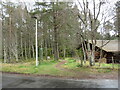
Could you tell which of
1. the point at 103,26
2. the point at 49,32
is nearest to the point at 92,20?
the point at 103,26

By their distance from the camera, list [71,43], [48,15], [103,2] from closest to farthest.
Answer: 1. [103,2]
2. [48,15]
3. [71,43]

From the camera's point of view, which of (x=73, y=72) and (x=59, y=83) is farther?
(x=73, y=72)

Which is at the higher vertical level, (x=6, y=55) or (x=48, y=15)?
(x=48, y=15)

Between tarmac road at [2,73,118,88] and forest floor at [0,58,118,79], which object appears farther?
forest floor at [0,58,118,79]

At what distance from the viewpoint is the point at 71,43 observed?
76.7 ft

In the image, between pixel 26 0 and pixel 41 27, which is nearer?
pixel 26 0

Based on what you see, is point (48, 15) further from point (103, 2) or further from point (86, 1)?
point (103, 2)

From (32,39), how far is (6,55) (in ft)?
18.3

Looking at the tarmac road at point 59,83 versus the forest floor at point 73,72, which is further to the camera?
the forest floor at point 73,72

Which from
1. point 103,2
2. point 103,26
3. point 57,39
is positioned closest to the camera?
point 103,2

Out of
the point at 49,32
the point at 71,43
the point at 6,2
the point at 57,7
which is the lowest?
the point at 71,43

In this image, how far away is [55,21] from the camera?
17.1 meters

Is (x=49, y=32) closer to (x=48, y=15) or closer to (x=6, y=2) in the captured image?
(x=48, y=15)

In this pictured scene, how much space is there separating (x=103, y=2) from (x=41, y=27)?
40.0 feet
